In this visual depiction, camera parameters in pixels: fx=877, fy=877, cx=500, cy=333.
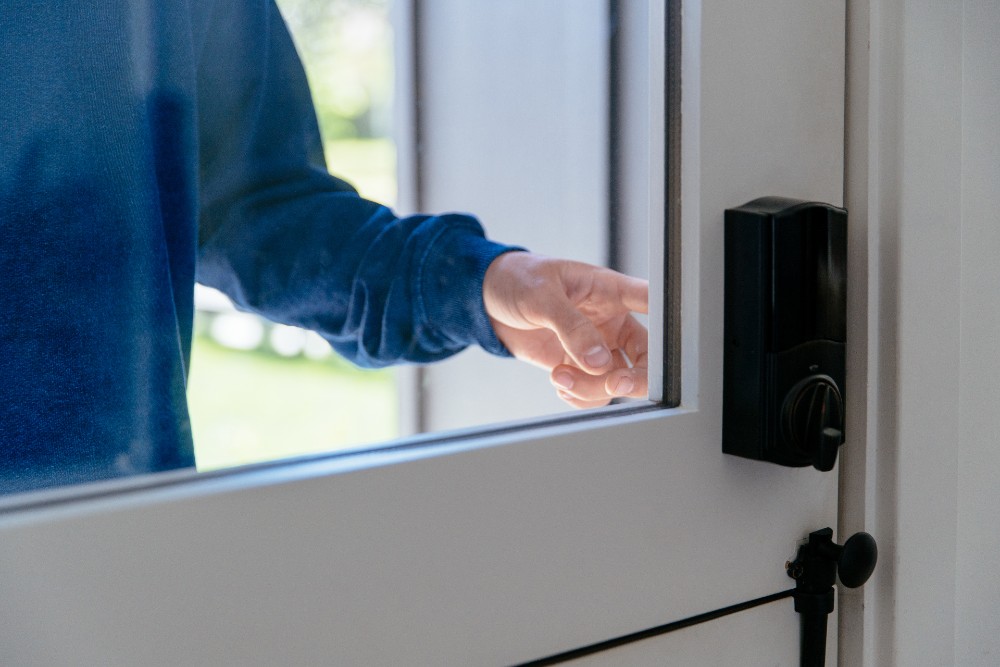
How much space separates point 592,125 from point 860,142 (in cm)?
20

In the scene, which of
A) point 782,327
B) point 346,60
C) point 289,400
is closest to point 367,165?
point 346,60

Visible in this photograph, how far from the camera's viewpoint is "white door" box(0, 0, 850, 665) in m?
0.34

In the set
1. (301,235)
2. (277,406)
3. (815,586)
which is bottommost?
(815,586)

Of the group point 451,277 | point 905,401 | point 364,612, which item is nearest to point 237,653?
point 364,612

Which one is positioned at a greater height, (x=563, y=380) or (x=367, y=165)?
(x=367, y=165)

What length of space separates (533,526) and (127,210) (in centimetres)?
26

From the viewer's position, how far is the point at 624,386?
0.53m

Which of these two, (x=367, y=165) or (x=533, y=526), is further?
(x=367, y=165)

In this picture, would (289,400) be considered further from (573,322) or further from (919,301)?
(919,301)

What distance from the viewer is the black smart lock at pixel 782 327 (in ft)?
1.56

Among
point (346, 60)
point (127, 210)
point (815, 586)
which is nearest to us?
point (127, 210)

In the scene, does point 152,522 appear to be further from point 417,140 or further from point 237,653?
point 417,140

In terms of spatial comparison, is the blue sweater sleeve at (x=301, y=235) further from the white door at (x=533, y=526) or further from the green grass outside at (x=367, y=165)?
the white door at (x=533, y=526)

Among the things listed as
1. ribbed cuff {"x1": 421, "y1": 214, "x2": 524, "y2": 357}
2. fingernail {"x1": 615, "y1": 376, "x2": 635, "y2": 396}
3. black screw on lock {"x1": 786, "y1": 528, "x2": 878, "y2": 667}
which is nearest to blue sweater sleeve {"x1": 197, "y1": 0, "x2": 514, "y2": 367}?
ribbed cuff {"x1": 421, "y1": 214, "x2": 524, "y2": 357}
